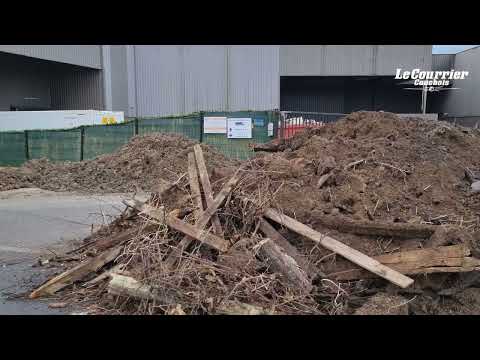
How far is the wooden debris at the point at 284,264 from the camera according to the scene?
4180mm

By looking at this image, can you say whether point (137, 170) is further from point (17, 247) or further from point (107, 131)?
point (17, 247)

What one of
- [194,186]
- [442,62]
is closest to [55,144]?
[194,186]

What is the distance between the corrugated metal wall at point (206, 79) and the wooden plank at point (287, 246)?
84.0ft

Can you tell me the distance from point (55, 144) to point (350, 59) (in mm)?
25188

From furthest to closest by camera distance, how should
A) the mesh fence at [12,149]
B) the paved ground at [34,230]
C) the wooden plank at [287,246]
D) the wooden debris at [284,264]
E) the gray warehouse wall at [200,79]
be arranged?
the gray warehouse wall at [200,79] → the mesh fence at [12,149] → the paved ground at [34,230] → the wooden plank at [287,246] → the wooden debris at [284,264]

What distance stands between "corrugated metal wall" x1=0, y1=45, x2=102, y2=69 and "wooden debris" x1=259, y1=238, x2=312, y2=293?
2138 cm

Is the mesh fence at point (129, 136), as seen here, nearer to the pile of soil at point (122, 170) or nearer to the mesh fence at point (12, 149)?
the mesh fence at point (12, 149)

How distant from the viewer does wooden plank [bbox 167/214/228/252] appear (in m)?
4.63

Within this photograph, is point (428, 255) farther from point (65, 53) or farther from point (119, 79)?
point (119, 79)

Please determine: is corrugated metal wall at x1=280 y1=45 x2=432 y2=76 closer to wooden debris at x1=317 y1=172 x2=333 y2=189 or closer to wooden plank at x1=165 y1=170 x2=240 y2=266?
wooden debris at x1=317 y1=172 x2=333 y2=189

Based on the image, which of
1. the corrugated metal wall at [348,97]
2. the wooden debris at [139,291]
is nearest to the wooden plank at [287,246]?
the wooden debris at [139,291]

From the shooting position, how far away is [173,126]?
16688 mm

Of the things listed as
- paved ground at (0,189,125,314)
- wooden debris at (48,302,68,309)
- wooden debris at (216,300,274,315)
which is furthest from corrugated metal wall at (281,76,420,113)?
wooden debris at (216,300,274,315)

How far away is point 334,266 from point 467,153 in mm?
3457
